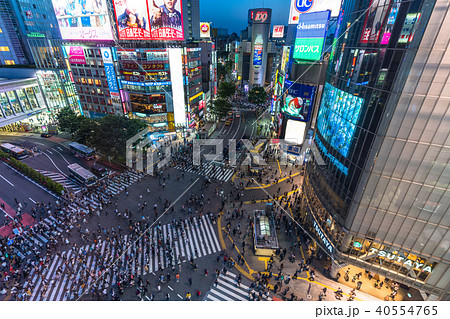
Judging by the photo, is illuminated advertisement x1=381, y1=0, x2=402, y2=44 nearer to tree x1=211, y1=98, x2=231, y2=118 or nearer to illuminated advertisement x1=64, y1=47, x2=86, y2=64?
tree x1=211, y1=98, x2=231, y2=118

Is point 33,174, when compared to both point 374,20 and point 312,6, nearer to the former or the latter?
point 374,20

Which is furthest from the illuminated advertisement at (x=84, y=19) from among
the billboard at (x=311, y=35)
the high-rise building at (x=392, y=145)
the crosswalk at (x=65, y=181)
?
the high-rise building at (x=392, y=145)

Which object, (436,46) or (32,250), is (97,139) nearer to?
(32,250)

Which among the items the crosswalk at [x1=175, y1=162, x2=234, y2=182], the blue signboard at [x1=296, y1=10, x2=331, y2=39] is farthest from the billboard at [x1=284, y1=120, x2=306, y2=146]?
the blue signboard at [x1=296, y1=10, x2=331, y2=39]

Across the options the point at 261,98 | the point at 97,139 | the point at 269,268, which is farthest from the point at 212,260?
the point at 261,98

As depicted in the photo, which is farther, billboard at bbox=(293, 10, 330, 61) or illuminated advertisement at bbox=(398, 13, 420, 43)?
billboard at bbox=(293, 10, 330, 61)

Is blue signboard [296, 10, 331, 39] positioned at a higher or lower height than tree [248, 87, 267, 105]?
higher

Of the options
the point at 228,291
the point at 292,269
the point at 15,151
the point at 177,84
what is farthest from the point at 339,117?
the point at 15,151
